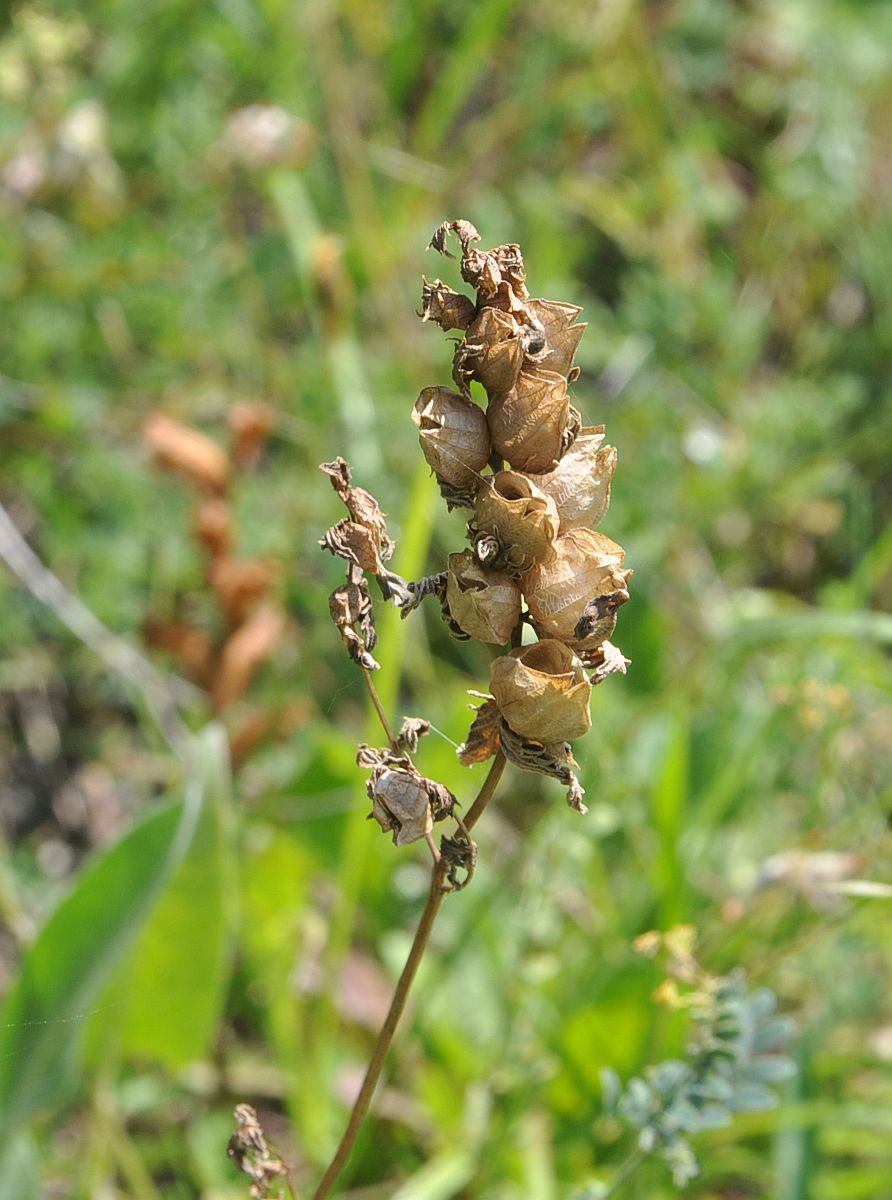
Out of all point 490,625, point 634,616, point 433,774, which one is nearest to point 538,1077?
point 433,774

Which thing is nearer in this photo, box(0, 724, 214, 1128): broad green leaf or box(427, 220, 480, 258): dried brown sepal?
box(427, 220, 480, 258): dried brown sepal

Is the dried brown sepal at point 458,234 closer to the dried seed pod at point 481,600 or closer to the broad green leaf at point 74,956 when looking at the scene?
the dried seed pod at point 481,600

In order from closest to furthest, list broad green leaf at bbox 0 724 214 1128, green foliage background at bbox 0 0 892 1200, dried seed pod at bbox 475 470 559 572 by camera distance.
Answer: dried seed pod at bbox 475 470 559 572 → broad green leaf at bbox 0 724 214 1128 → green foliage background at bbox 0 0 892 1200

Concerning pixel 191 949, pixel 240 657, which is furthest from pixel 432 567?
pixel 191 949

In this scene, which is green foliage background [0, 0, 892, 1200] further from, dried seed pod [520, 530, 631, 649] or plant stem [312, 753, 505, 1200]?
dried seed pod [520, 530, 631, 649]

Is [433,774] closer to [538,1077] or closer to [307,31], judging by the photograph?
[538,1077]

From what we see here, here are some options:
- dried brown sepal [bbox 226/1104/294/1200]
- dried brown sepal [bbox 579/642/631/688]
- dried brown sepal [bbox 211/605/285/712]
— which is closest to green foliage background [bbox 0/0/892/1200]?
dried brown sepal [bbox 211/605/285/712]

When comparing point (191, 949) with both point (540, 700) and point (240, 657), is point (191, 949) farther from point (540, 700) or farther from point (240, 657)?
point (540, 700)
